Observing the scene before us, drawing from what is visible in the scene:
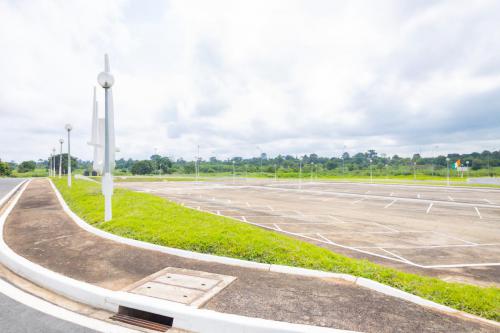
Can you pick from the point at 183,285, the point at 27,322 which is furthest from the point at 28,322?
the point at 183,285

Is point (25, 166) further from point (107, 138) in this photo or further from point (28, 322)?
point (28, 322)

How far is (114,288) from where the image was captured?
198 inches

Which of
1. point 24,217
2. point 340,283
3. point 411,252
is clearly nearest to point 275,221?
point 411,252

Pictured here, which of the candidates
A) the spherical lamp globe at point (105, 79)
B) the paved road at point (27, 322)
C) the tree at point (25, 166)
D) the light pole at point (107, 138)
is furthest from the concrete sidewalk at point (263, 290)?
the tree at point (25, 166)

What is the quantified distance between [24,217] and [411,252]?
1399 cm

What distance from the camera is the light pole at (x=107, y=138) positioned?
1002 cm

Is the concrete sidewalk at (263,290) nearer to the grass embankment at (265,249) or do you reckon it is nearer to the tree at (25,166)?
the grass embankment at (265,249)

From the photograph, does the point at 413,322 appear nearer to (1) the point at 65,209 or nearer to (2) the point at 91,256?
(2) the point at 91,256

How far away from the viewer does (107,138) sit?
10.4m

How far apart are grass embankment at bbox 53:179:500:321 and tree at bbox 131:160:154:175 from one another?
315 ft

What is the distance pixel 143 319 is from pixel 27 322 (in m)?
1.50

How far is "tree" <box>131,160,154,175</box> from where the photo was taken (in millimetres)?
102188

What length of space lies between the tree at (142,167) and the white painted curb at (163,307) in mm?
101894

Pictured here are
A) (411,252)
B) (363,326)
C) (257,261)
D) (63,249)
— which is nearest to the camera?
(363,326)
